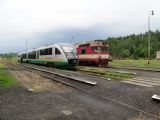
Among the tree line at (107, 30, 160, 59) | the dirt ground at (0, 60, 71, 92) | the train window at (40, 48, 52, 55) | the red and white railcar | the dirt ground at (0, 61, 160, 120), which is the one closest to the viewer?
the dirt ground at (0, 61, 160, 120)

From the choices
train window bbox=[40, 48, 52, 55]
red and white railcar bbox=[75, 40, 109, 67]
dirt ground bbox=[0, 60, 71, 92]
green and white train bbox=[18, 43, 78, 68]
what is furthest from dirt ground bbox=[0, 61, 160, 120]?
red and white railcar bbox=[75, 40, 109, 67]

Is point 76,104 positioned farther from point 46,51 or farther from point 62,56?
point 46,51

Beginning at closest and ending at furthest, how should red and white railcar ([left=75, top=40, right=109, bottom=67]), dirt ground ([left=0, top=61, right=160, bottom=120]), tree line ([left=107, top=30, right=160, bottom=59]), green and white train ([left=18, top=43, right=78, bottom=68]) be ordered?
dirt ground ([left=0, top=61, right=160, bottom=120]) < green and white train ([left=18, top=43, right=78, bottom=68]) < red and white railcar ([left=75, top=40, right=109, bottom=67]) < tree line ([left=107, top=30, right=160, bottom=59])

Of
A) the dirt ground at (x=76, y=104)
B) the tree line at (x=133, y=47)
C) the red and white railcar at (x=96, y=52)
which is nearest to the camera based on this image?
the dirt ground at (x=76, y=104)

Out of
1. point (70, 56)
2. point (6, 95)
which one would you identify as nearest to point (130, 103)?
point (6, 95)

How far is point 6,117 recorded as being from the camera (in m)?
9.05

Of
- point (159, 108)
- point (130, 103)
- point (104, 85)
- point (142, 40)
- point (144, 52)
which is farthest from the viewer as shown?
point (142, 40)

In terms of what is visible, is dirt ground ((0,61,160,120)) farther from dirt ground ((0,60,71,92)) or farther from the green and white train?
the green and white train

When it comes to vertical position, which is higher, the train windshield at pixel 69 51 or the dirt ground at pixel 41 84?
the train windshield at pixel 69 51

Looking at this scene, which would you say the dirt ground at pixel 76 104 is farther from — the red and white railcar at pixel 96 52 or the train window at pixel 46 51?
the red and white railcar at pixel 96 52

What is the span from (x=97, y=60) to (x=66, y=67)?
6.48m

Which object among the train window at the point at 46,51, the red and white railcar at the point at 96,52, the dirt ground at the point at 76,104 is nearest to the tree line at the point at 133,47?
the red and white railcar at the point at 96,52

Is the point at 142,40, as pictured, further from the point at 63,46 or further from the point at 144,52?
the point at 63,46

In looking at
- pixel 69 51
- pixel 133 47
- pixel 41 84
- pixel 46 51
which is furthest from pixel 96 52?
pixel 133 47
